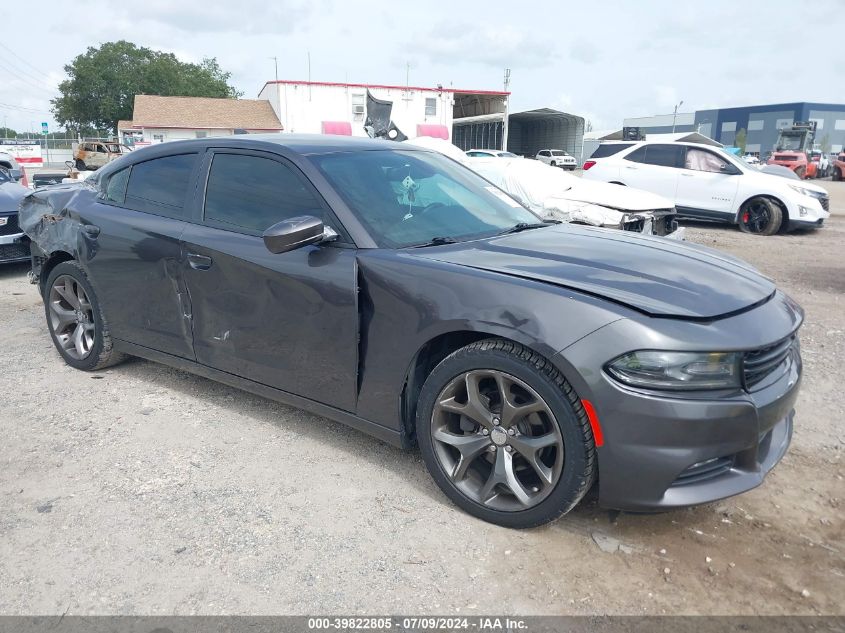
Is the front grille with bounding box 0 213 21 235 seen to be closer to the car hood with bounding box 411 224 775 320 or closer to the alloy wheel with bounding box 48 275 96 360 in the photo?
the alloy wheel with bounding box 48 275 96 360

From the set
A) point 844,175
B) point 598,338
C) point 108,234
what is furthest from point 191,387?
point 844,175

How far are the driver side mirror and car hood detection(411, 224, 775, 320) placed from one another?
47 cm

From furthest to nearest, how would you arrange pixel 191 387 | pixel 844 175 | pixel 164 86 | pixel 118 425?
pixel 164 86
pixel 844 175
pixel 191 387
pixel 118 425

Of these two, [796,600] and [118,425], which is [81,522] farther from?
[796,600]

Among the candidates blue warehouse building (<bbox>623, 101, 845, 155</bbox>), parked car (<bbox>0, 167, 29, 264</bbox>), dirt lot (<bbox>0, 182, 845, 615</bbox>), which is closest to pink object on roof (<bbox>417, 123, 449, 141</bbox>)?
parked car (<bbox>0, 167, 29, 264</bbox>)

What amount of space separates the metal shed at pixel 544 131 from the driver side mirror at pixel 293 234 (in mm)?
56715

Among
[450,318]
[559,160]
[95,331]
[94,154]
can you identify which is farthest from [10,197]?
[559,160]

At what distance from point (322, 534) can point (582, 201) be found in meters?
6.36

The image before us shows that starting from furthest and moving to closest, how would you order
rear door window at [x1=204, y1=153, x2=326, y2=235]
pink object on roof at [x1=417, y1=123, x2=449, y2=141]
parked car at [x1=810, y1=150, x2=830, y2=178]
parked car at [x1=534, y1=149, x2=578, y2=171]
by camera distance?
pink object on roof at [x1=417, y1=123, x2=449, y2=141]
parked car at [x1=534, y1=149, x2=578, y2=171]
parked car at [x1=810, y1=150, x2=830, y2=178]
rear door window at [x1=204, y1=153, x2=326, y2=235]

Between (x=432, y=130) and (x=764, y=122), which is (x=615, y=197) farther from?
(x=764, y=122)

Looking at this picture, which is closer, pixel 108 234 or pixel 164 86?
pixel 108 234

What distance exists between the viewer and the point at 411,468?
3.34m

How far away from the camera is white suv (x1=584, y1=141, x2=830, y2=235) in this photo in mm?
11695

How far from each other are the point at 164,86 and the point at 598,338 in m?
73.1
